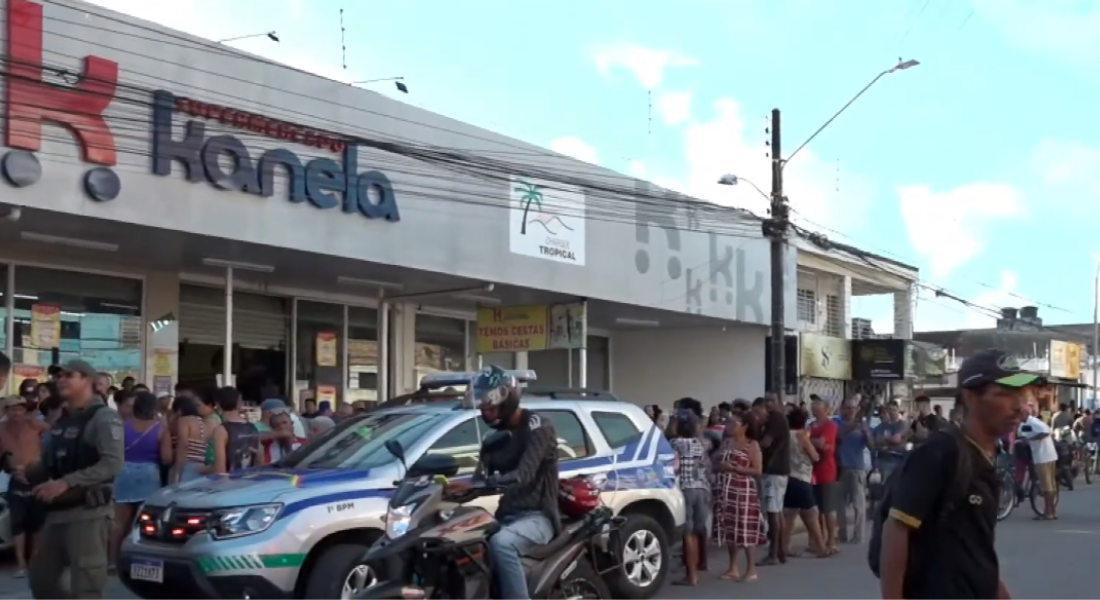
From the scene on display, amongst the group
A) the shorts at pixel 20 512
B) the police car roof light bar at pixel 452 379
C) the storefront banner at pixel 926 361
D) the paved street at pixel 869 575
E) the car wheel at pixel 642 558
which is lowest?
the paved street at pixel 869 575

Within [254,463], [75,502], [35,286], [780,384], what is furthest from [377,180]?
[75,502]

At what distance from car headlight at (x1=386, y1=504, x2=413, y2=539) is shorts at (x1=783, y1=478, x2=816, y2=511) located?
727 centimetres

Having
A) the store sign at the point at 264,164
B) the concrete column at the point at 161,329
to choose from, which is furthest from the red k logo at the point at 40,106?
the concrete column at the point at 161,329

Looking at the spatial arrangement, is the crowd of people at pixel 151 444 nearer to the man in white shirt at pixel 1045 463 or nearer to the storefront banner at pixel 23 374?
the storefront banner at pixel 23 374

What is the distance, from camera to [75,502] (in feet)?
22.5

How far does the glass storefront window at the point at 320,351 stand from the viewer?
20344 mm

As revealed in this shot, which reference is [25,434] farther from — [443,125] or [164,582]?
[443,125]

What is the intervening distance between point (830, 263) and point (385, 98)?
17.6m

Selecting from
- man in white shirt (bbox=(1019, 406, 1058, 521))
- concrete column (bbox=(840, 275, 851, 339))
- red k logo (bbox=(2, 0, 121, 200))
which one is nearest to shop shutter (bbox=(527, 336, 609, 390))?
concrete column (bbox=(840, 275, 851, 339))

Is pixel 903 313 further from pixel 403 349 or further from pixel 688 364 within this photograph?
pixel 403 349


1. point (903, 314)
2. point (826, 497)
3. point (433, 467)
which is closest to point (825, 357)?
A: point (903, 314)

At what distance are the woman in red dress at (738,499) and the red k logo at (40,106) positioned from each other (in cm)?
705

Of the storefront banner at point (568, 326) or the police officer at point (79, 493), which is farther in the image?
the storefront banner at point (568, 326)

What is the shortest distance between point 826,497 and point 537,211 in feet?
24.2
